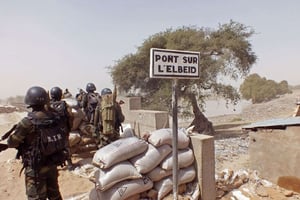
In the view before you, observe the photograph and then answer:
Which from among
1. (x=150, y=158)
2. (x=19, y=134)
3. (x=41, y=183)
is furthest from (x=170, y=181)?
(x=19, y=134)

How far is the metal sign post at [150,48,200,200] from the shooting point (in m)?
2.54

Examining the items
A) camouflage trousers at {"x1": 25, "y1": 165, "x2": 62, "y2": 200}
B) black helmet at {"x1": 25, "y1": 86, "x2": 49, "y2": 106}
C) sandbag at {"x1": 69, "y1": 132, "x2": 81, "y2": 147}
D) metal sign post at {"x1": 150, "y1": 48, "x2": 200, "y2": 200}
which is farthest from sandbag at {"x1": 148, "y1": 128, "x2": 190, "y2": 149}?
sandbag at {"x1": 69, "y1": 132, "x2": 81, "y2": 147}

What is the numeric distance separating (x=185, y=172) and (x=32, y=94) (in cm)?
218

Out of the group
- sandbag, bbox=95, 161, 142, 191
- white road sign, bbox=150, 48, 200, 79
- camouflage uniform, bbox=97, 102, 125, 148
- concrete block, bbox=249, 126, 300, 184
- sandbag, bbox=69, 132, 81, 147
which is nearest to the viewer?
white road sign, bbox=150, 48, 200, 79

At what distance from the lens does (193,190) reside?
371 cm

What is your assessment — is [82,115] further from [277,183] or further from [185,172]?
[277,183]

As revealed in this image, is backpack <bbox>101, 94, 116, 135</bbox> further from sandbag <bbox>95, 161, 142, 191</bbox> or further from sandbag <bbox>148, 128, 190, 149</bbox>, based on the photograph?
sandbag <bbox>95, 161, 142, 191</bbox>

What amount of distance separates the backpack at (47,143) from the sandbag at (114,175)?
1.70 feet

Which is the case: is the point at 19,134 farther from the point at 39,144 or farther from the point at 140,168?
the point at 140,168

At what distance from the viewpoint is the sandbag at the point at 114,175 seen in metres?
3.29

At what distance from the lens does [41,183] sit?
3.16m

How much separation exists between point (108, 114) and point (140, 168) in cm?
233

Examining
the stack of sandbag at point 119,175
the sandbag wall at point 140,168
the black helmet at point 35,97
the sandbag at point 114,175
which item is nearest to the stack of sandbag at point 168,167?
the sandbag wall at point 140,168

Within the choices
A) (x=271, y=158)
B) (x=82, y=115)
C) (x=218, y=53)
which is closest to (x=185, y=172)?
(x=271, y=158)
